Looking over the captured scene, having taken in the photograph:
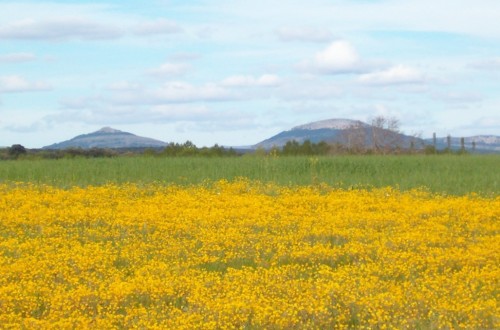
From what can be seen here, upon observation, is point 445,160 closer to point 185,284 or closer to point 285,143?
point 285,143

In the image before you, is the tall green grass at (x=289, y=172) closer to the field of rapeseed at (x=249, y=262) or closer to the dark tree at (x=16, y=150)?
the field of rapeseed at (x=249, y=262)

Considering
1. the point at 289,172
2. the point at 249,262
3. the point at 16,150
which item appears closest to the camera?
the point at 249,262

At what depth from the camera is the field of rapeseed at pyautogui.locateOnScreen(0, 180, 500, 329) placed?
8.22m

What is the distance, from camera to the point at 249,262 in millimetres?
11242

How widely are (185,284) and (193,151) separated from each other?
31624mm

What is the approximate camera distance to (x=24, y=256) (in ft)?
37.3

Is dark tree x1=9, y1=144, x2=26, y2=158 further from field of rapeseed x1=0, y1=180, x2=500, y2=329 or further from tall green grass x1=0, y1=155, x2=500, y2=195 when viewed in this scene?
field of rapeseed x1=0, y1=180, x2=500, y2=329

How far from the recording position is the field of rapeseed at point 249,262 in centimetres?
822

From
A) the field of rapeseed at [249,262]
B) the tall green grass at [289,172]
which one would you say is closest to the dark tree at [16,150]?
the tall green grass at [289,172]

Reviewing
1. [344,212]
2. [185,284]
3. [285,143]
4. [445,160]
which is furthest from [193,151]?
[185,284]

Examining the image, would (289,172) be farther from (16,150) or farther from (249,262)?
(16,150)

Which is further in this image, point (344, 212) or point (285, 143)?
point (285, 143)

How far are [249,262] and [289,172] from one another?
50.9ft

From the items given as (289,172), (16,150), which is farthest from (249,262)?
(16,150)
